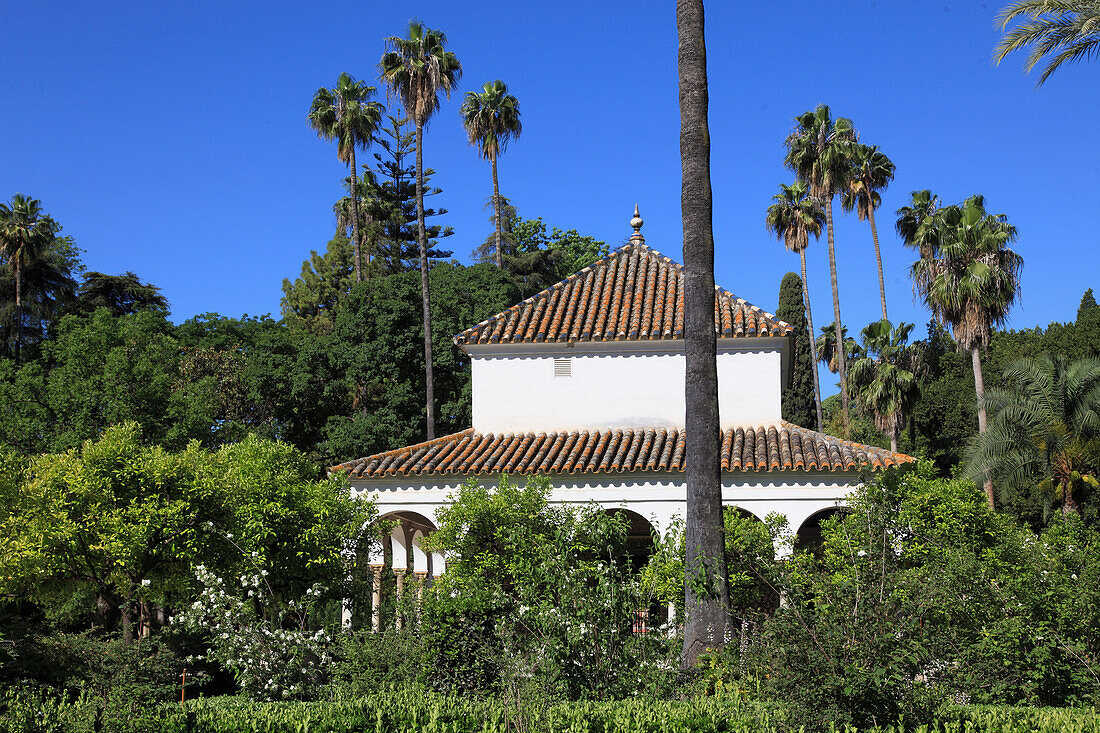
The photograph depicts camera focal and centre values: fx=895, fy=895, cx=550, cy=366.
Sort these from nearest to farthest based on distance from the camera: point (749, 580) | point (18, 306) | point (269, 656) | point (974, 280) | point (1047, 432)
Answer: point (269, 656)
point (749, 580)
point (1047, 432)
point (974, 280)
point (18, 306)

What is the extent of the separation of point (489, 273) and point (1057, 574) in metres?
26.0

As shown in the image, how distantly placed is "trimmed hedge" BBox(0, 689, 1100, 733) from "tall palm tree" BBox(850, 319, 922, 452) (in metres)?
33.6

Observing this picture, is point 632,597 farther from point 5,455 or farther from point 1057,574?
point 5,455

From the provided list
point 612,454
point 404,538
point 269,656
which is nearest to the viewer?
point 269,656

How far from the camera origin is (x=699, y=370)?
9.36 metres

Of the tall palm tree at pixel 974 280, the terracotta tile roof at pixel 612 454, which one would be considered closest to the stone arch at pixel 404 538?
the terracotta tile roof at pixel 612 454

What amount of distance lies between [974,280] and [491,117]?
70.4ft

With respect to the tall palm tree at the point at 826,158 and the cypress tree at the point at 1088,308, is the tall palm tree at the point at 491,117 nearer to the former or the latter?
the tall palm tree at the point at 826,158

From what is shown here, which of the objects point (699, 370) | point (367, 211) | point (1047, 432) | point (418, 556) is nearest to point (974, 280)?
point (1047, 432)

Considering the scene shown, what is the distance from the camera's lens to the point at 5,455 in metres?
13.9

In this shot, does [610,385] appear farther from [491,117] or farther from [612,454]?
[491,117]

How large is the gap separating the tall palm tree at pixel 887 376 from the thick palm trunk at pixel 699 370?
102ft

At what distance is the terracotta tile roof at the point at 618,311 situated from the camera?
17953 mm

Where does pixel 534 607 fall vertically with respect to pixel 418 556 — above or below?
below
